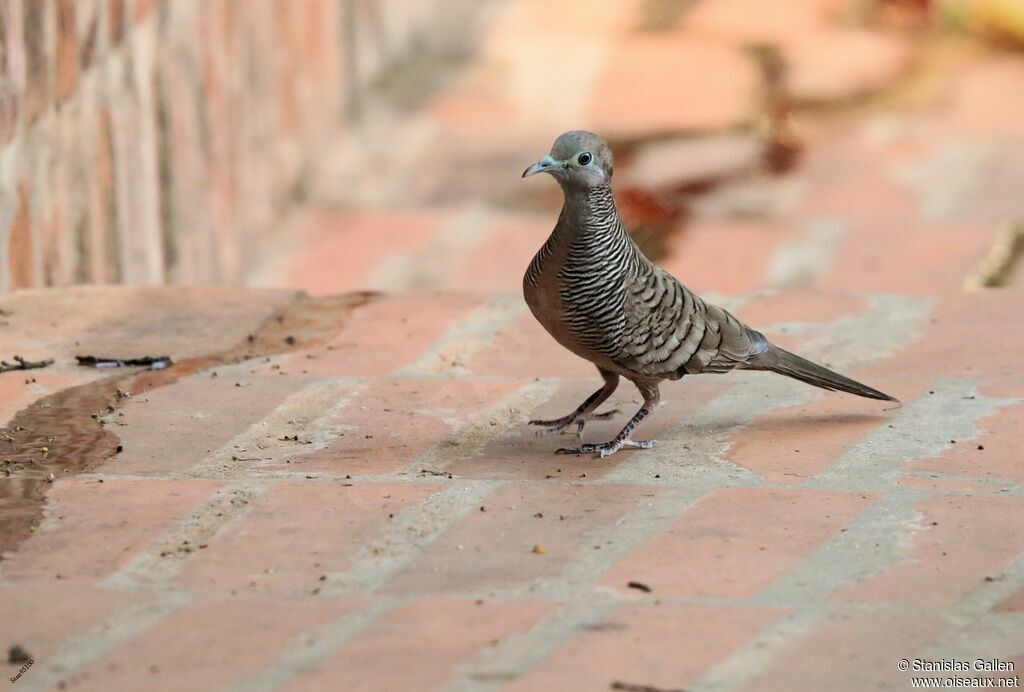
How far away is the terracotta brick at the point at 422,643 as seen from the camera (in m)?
2.46

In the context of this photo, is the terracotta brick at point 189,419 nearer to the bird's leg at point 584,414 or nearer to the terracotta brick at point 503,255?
the bird's leg at point 584,414

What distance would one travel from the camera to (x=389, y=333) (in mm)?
4543

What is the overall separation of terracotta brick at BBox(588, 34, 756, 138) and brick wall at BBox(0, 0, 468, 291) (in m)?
1.64

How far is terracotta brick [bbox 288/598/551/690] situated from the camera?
246 centimetres

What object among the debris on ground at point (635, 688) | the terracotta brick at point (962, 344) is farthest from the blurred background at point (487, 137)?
the debris on ground at point (635, 688)

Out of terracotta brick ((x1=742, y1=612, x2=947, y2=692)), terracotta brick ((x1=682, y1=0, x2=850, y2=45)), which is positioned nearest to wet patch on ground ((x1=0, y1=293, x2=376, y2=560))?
terracotta brick ((x1=742, y1=612, x2=947, y2=692))

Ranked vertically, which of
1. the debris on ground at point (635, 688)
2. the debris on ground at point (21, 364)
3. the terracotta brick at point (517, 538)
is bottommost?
the debris on ground at point (635, 688)

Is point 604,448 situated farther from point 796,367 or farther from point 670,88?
point 670,88

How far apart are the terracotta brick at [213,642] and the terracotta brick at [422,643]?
0.10m

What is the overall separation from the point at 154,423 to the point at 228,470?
0.43 meters

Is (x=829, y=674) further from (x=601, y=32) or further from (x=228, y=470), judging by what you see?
(x=601, y=32)

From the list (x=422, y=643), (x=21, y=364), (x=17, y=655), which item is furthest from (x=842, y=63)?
(x=17, y=655)

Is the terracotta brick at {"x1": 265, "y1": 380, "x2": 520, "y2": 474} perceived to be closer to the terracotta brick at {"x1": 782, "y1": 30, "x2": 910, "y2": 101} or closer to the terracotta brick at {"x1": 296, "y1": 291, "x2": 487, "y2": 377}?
the terracotta brick at {"x1": 296, "y1": 291, "x2": 487, "y2": 377}

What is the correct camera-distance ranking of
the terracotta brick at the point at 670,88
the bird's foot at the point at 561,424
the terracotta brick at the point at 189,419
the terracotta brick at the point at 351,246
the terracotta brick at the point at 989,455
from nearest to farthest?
1. the terracotta brick at the point at 989,455
2. the terracotta brick at the point at 189,419
3. the bird's foot at the point at 561,424
4. the terracotta brick at the point at 351,246
5. the terracotta brick at the point at 670,88
